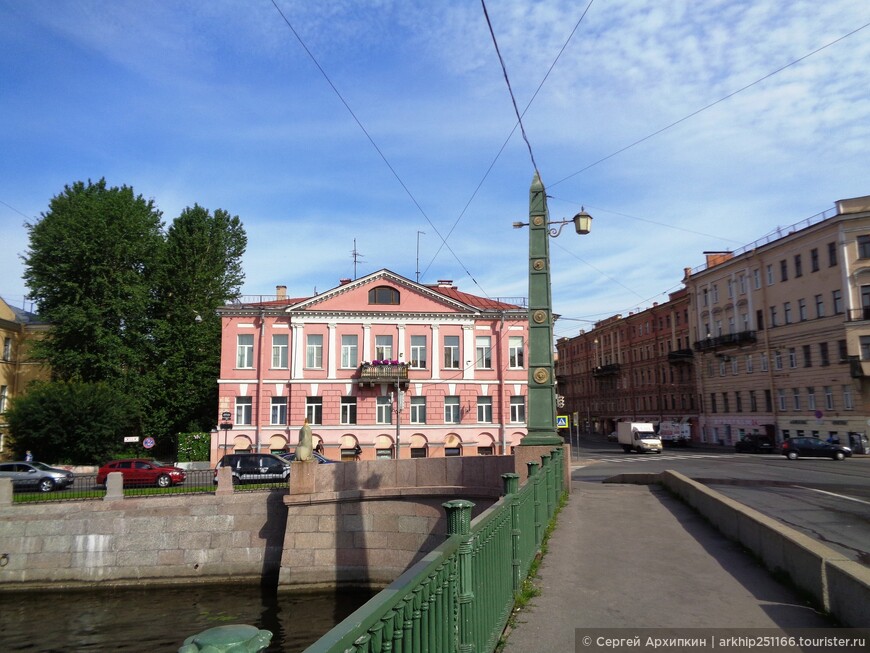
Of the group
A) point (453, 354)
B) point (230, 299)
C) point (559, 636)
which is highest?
point (230, 299)

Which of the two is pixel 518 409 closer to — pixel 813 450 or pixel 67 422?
pixel 813 450


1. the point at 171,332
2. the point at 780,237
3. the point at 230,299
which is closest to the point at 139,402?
the point at 171,332

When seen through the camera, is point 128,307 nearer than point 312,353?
No

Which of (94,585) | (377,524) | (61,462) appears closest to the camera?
(377,524)

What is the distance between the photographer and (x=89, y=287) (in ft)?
132

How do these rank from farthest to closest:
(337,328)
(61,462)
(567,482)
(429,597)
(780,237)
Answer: (780,237) → (337,328) → (61,462) → (567,482) → (429,597)

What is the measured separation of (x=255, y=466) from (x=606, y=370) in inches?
2215

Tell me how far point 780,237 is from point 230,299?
137 ft

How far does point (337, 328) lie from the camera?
127 feet

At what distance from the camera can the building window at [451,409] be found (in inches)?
1535

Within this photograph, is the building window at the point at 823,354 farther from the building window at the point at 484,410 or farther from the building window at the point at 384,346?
the building window at the point at 384,346

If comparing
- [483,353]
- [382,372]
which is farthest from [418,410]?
[483,353]

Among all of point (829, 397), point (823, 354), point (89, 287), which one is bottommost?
point (829, 397)

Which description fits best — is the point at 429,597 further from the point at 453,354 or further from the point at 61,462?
the point at 61,462
